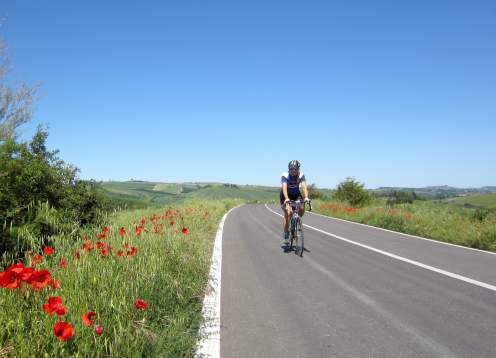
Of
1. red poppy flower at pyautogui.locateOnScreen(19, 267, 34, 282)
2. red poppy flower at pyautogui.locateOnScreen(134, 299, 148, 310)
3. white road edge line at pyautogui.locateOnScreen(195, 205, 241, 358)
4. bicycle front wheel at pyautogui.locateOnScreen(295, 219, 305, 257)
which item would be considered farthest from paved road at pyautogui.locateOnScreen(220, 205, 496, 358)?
red poppy flower at pyautogui.locateOnScreen(19, 267, 34, 282)

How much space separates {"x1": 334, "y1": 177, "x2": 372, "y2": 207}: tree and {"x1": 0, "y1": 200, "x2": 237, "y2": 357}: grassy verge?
3224 centimetres

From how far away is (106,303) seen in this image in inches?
140

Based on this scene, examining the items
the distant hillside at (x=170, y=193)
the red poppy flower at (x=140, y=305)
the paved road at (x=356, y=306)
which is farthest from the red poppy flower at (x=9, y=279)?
the distant hillside at (x=170, y=193)

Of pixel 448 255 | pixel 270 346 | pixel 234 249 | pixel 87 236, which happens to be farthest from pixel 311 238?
pixel 270 346

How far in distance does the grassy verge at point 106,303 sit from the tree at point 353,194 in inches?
1269

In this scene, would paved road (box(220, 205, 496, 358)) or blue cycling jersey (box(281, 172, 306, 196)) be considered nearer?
paved road (box(220, 205, 496, 358))

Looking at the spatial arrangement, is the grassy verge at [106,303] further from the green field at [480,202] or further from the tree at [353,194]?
the green field at [480,202]

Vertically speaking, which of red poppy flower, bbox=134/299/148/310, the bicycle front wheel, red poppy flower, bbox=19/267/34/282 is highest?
red poppy flower, bbox=19/267/34/282

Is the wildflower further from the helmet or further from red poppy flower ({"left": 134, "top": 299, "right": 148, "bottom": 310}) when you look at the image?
the helmet

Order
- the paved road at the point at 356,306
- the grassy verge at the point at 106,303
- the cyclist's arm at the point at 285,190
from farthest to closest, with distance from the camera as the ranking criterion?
the cyclist's arm at the point at 285,190 < the paved road at the point at 356,306 < the grassy verge at the point at 106,303

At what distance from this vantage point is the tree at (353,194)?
1432 inches

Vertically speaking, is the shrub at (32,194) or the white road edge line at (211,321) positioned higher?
the shrub at (32,194)

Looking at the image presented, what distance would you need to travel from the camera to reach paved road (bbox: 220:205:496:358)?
12.9ft

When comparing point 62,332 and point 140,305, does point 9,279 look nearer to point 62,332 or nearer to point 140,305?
point 62,332
